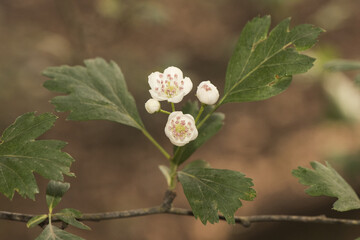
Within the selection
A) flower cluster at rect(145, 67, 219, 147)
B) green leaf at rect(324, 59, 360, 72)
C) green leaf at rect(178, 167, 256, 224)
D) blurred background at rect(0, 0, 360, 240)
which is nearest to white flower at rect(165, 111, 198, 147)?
flower cluster at rect(145, 67, 219, 147)

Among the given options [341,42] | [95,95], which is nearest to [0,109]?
[95,95]

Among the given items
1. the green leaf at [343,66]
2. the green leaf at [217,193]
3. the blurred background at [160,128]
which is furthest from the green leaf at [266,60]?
the blurred background at [160,128]

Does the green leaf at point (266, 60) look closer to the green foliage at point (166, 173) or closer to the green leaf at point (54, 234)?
the green foliage at point (166, 173)

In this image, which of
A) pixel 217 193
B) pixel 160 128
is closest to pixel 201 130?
pixel 217 193

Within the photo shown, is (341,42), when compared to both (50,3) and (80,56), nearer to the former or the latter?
(80,56)

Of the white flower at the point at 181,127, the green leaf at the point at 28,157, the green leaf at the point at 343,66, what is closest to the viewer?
the green leaf at the point at 28,157
